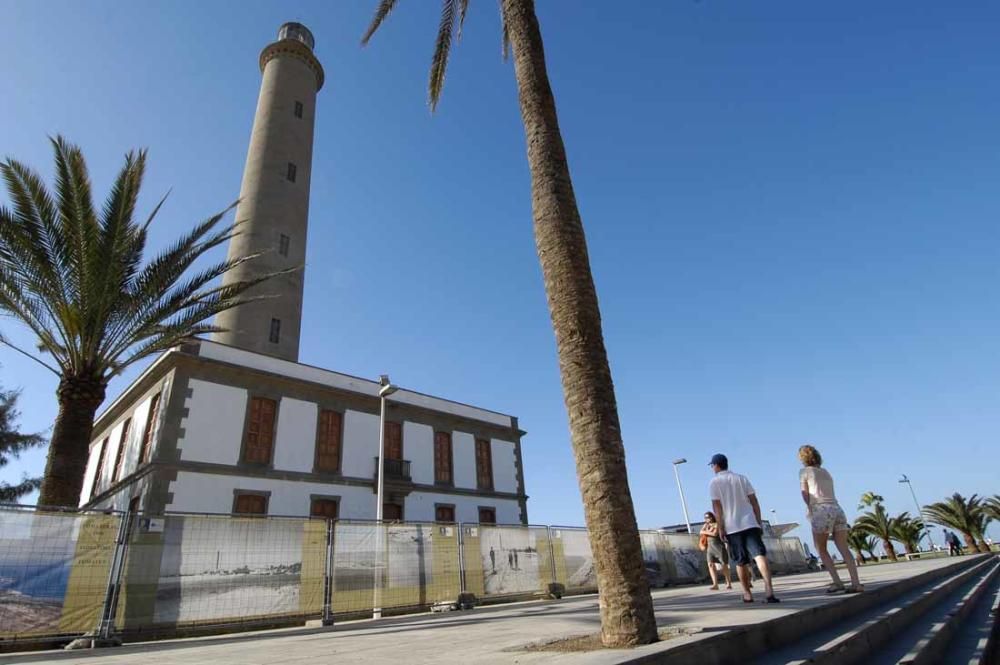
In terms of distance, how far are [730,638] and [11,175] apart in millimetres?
12761

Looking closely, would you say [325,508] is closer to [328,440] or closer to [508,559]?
[328,440]

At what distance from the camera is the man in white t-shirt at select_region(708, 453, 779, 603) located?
530 centimetres

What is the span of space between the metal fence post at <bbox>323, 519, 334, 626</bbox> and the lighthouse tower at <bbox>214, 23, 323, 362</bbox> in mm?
12864

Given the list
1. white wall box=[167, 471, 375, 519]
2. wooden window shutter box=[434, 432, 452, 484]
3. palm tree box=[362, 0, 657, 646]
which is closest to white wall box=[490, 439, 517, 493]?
wooden window shutter box=[434, 432, 452, 484]

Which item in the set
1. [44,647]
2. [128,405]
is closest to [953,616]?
[44,647]

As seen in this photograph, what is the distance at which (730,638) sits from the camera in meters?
3.21

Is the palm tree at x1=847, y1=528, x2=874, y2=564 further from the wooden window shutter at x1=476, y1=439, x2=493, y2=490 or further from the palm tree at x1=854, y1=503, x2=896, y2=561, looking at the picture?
the wooden window shutter at x1=476, y1=439, x2=493, y2=490

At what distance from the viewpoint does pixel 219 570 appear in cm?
848

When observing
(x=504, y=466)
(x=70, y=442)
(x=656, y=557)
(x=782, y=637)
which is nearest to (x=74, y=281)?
(x=70, y=442)

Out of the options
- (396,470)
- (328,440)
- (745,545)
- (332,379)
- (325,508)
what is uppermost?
(332,379)

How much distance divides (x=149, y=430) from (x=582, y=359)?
17682 millimetres

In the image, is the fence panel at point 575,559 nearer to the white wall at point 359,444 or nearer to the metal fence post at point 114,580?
the metal fence post at point 114,580

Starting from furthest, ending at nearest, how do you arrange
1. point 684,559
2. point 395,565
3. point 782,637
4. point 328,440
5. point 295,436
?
point 328,440 → point 295,436 → point 684,559 → point 395,565 → point 782,637

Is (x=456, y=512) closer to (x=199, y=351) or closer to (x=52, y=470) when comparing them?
(x=199, y=351)
